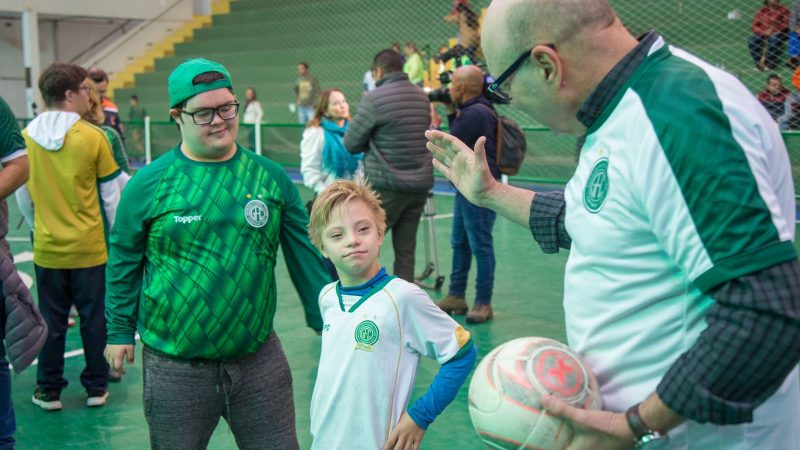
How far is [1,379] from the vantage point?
147 inches

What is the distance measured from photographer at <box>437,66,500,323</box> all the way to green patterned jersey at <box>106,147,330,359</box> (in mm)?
3327

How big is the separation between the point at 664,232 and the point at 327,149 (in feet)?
17.0

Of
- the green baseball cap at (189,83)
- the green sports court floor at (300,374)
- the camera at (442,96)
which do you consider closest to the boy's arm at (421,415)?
the green baseball cap at (189,83)

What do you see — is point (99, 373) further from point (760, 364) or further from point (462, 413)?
point (760, 364)

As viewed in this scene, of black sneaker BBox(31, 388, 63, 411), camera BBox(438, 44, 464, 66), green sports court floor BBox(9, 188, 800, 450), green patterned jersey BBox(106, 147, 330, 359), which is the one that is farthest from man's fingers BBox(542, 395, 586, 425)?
camera BBox(438, 44, 464, 66)

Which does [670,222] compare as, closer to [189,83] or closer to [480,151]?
[480,151]

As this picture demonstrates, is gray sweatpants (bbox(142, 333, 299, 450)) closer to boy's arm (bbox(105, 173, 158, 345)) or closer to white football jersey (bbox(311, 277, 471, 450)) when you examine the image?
boy's arm (bbox(105, 173, 158, 345))

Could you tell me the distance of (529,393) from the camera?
1.73 m

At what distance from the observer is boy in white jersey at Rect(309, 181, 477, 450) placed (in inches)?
100.0

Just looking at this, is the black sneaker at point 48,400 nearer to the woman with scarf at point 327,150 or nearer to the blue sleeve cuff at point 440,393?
the woman with scarf at point 327,150

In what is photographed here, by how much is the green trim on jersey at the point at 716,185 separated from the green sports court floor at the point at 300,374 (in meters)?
2.95

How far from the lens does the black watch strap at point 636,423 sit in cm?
160

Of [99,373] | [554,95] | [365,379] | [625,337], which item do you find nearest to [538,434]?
[625,337]

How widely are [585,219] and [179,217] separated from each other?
1.62 meters
